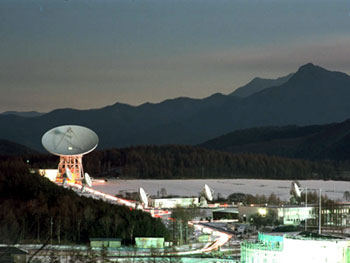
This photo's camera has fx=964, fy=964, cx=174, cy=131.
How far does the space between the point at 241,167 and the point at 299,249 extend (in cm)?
9423

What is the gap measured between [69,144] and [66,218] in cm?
3206

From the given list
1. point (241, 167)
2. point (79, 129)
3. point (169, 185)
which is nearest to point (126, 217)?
point (79, 129)

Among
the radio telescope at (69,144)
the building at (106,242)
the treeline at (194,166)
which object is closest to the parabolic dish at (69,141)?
the radio telescope at (69,144)

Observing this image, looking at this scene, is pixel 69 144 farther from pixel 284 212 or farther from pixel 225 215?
pixel 284 212

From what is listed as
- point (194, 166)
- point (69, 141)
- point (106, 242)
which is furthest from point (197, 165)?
point (106, 242)

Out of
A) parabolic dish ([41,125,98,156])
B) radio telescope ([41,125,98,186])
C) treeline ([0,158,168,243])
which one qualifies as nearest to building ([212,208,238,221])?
treeline ([0,158,168,243])

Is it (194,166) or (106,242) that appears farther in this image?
(194,166)

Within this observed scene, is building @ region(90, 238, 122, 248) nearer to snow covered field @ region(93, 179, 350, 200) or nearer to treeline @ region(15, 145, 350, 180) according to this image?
snow covered field @ region(93, 179, 350, 200)

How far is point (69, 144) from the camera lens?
93938 millimetres

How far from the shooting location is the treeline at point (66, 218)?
6019 cm

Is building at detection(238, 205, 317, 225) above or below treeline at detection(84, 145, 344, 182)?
below

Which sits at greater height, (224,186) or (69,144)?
(69,144)

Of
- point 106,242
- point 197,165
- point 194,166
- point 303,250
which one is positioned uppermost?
point 197,165

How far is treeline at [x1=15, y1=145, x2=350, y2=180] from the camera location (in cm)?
12912
